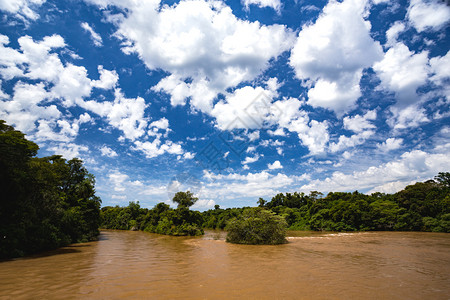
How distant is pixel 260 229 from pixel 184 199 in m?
19.9

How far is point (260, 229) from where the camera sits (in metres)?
23.3

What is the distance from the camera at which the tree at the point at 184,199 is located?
130 feet

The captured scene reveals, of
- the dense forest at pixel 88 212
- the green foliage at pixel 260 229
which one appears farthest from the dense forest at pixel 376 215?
the green foliage at pixel 260 229

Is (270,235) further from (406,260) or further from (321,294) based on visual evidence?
(321,294)

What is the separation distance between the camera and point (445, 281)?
30.3ft

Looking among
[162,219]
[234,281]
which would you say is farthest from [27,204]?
[162,219]

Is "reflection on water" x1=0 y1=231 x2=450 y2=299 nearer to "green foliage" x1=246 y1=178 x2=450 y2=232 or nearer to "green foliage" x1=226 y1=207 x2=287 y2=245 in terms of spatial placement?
"green foliage" x1=226 y1=207 x2=287 y2=245

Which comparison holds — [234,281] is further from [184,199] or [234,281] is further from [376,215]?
[376,215]

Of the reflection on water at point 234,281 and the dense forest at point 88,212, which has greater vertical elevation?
the dense forest at point 88,212

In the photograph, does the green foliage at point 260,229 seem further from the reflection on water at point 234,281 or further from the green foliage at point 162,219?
the green foliage at point 162,219

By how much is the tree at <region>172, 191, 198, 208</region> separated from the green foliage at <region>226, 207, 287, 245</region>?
16.5 meters

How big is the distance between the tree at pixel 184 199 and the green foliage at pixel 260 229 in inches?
651

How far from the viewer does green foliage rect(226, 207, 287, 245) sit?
2314cm

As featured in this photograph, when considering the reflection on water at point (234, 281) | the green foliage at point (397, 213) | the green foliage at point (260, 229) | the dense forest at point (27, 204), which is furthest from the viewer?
the green foliage at point (397, 213)
